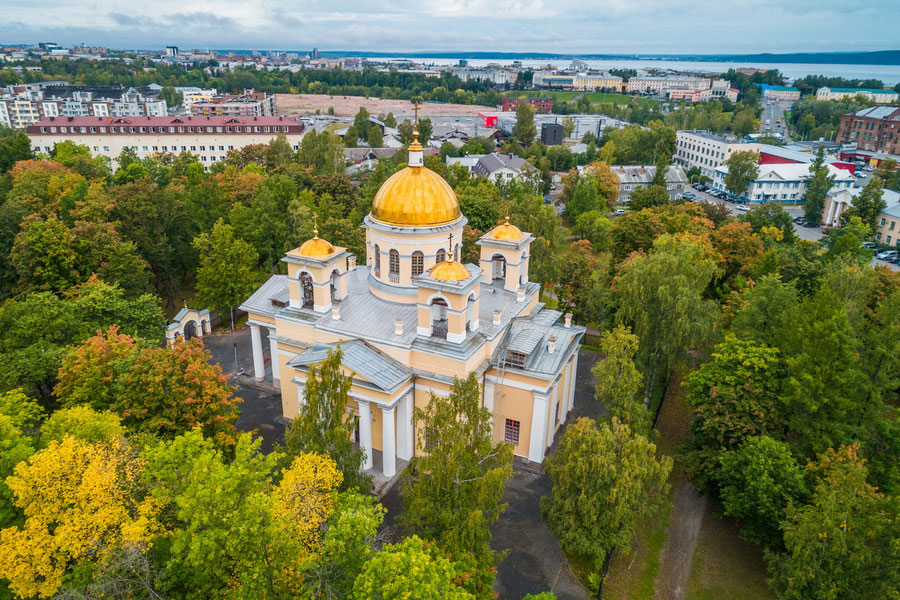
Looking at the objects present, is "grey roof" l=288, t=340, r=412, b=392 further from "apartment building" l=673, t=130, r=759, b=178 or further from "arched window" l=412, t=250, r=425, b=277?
"apartment building" l=673, t=130, r=759, b=178

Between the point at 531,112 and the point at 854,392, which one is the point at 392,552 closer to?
the point at 854,392

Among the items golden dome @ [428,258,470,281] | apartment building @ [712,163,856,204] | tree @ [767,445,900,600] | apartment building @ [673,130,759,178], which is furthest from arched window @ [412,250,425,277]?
apartment building @ [673,130,759,178]

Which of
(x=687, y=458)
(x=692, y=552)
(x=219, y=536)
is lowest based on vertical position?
(x=692, y=552)

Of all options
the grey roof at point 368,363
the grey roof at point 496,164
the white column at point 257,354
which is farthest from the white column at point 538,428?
the grey roof at point 496,164

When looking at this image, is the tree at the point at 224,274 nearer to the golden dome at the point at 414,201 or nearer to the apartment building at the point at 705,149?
the golden dome at the point at 414,201

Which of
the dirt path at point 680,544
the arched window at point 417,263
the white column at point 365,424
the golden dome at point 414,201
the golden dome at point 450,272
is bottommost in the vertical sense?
the dirt path at point 680,544

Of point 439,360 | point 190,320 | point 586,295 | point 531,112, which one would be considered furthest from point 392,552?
point 531,112

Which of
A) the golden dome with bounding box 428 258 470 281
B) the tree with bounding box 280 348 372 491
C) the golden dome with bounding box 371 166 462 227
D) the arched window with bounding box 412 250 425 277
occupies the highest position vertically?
the golden dome with bounding box 371 166 462 227
